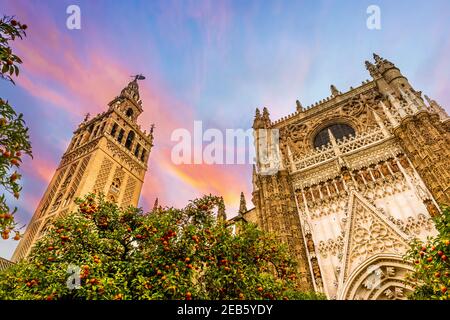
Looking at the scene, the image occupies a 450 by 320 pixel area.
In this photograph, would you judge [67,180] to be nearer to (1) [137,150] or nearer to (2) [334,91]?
(1) [137,150]

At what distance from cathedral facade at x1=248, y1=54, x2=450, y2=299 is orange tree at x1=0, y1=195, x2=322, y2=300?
5581 millimetres

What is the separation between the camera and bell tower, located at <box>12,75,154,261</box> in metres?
22.4

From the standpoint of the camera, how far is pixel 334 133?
1998 cm

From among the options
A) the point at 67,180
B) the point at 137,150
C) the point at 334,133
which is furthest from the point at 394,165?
the point at 137,150

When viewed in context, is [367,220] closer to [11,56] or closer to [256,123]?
[256,123]

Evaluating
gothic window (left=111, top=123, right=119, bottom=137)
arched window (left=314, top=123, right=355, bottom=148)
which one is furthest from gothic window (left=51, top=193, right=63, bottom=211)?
arched window (left=314, top=123, right=355, bottom=148)

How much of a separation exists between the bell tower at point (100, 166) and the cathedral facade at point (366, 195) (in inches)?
434

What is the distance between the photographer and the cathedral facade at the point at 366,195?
11.6 meters

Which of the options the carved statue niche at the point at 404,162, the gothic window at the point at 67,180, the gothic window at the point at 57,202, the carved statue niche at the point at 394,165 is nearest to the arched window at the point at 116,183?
the gothic window at the point at 67,180

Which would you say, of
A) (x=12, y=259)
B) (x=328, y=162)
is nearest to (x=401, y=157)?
(x=328, y=162)

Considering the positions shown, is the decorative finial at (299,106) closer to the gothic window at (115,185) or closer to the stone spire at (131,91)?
the gothic window at (115,185)

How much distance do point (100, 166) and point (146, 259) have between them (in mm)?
21407
